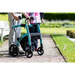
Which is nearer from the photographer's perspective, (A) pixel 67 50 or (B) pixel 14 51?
(B) pixel 14 51

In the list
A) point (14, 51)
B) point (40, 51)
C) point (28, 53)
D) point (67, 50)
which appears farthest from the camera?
point (67, 50)

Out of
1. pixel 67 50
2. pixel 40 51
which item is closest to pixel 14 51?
pixel 40 51

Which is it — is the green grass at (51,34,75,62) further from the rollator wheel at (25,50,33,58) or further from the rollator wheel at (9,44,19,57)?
the rollator wheel at (9,44,19,57)

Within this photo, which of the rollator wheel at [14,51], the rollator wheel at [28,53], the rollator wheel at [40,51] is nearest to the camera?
the rollator wheel at [28,53]

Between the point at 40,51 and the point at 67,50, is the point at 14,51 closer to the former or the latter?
the point at 40,51

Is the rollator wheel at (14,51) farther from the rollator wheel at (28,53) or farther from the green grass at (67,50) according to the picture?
the green grass at (67,50)

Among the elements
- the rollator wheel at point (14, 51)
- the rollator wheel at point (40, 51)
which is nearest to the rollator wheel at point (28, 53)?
the rollator wheel at point (14, 51)

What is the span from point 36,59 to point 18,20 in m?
0.87

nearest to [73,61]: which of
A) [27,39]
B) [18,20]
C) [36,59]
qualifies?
[36,59]

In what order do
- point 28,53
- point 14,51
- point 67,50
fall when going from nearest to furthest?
point 28,53 → point 14,51 → point 67,50

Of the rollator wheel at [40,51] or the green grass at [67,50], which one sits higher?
the rollator wheel at [40,51]

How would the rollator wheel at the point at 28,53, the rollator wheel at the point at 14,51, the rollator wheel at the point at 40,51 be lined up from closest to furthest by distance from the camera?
the rollator wheel at the point at 28,53 < the rollator wheel at the point at 14,51 < the rollator wheel at the point at 40,51

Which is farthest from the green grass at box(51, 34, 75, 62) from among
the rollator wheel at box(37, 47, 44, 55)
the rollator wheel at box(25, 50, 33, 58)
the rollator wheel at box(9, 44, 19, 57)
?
the rollator wheel at box(9, 44, 19, 57)
